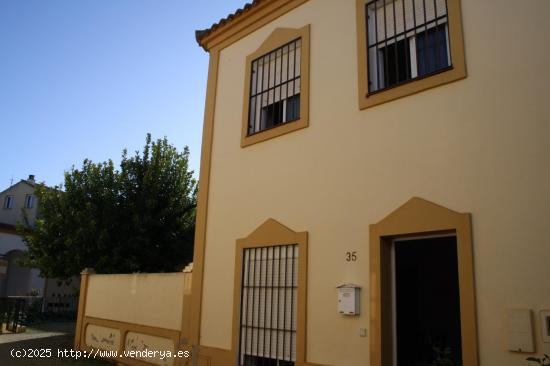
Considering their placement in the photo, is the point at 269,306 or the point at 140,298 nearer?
the point at 269,306

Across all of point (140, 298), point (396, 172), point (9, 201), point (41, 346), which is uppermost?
point (9, 201)

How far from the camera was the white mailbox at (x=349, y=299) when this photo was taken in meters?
5.71

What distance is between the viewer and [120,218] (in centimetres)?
1406

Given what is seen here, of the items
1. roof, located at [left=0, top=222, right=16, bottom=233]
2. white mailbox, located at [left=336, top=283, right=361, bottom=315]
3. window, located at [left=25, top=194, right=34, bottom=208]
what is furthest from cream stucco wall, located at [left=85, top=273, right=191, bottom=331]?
window, located at [left=25, top=194, right=34, bottom=208]

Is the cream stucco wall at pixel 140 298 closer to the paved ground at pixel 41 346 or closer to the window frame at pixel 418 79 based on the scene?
the paved ground at pixel 41 346

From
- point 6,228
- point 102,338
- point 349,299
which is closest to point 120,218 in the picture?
point 102,338

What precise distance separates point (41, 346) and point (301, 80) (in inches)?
430

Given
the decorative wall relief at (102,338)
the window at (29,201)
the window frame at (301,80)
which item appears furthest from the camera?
the window at (29,201)

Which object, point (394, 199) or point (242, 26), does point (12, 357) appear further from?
point (394, 199)

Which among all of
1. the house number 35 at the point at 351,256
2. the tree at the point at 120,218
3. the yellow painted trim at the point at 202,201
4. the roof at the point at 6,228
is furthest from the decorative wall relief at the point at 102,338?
the roof at the point at 6,228

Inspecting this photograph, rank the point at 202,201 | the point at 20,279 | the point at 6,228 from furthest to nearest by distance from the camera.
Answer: the point at 20,279 → the point at 6,228 → the point at 202,201

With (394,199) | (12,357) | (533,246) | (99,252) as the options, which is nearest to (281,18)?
(394,199)

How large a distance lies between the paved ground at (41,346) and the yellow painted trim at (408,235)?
7347 mm

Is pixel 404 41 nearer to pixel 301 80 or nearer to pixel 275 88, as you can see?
pixel 301 80
